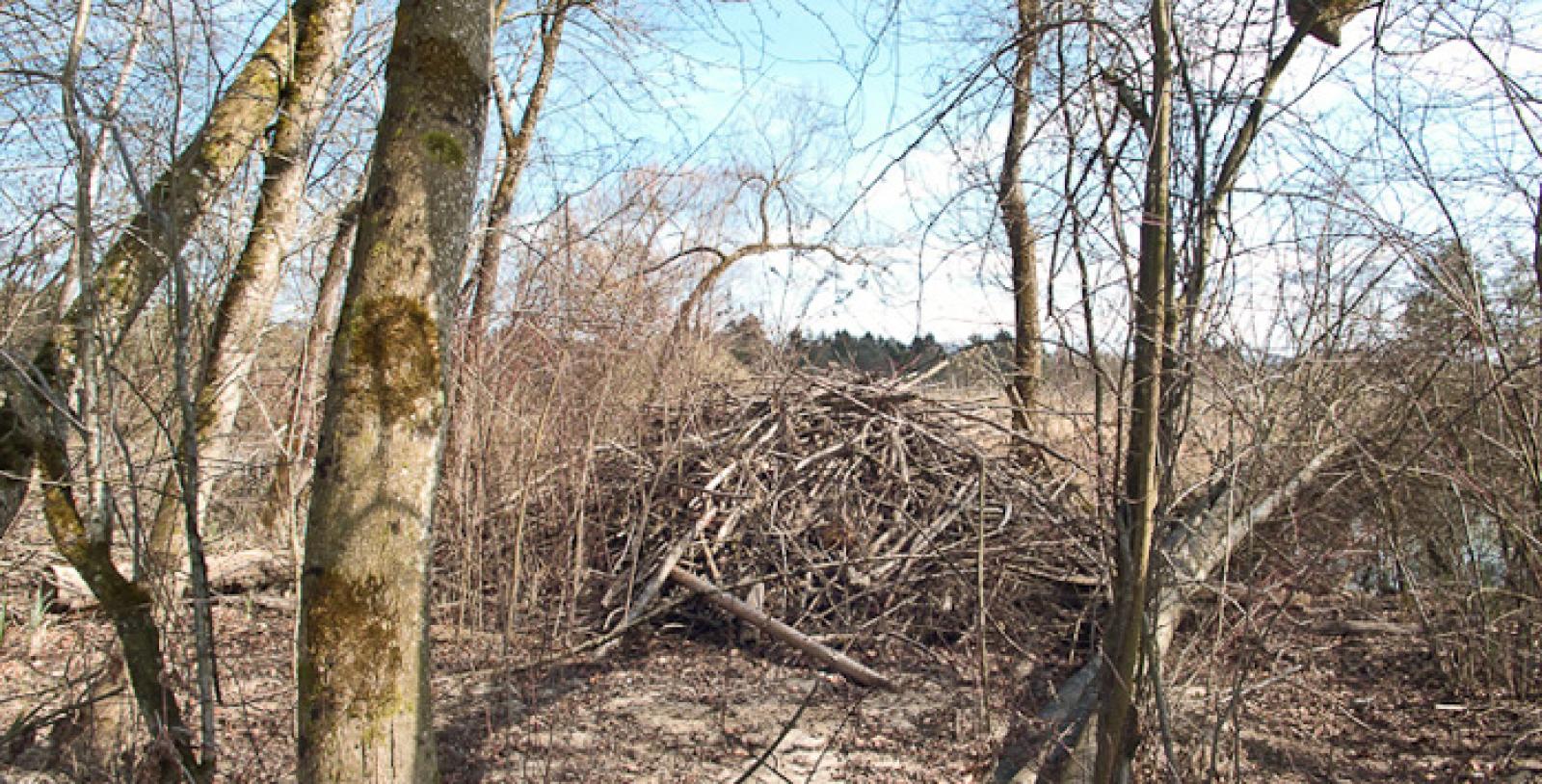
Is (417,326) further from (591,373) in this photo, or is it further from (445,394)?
(591,373)

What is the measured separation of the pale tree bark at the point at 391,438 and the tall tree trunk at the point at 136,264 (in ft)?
2.71

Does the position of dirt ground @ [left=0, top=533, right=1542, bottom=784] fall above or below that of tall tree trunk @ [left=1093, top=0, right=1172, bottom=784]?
below

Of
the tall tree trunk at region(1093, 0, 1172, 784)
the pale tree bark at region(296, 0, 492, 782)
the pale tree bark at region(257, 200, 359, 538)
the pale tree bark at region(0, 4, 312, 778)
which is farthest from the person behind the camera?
the pale tree bark at region(257, 200, 359, 538)

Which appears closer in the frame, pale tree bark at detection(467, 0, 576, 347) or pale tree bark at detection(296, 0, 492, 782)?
pale tree bark at detection(296, 0, 492, 782)

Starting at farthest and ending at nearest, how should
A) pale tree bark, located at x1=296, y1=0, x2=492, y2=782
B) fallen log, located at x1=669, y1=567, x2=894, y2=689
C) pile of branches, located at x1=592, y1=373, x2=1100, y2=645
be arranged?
pile of branches, located at x1=592, y1=373, x2=1100, y2=645, fallen log, located at x1=669, y1=567, x2=894, y2=689, pale tree bark, located at x1=296, y1=0, x2=492, y2=782

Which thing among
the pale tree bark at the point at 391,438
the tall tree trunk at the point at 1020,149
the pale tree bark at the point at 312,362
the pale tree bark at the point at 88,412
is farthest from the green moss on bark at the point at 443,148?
the tall tree trunk at the point at 1020,149

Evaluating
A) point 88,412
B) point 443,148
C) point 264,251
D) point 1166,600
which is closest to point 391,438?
point 443,148

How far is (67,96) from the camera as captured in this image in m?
2.79

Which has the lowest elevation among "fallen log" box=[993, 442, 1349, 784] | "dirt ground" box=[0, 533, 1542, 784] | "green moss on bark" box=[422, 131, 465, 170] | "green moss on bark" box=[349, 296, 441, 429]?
"dirt ground" box=[0, 533, 1542, 784]

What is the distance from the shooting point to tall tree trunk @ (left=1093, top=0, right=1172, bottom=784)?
8.47ft

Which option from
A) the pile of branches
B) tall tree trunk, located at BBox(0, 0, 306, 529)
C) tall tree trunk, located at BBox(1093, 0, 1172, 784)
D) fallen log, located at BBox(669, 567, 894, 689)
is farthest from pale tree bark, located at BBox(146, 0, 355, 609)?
tall tree trunk, located at BBox(1093, 0, 1172, 784)

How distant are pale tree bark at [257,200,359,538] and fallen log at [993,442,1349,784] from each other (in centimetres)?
280

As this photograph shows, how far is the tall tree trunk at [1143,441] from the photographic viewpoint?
102 inches

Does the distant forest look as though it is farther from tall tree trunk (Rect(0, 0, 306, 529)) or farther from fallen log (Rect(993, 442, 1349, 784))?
tall tree trunk (Rect(0, 0, 306, 529))
